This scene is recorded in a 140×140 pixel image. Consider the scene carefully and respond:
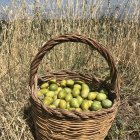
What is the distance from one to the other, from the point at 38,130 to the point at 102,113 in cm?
51

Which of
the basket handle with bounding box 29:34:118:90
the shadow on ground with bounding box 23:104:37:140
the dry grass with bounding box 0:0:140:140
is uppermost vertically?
the basket handle with bounding box 29:34:118:90

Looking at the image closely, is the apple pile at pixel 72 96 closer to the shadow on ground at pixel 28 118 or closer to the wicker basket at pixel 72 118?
the wicker basket at pixel 72 118

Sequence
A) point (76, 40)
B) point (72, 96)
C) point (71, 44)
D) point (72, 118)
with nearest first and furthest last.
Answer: point (72, 118) → point (76, 40) → point (72, 96) → point (71, 44)

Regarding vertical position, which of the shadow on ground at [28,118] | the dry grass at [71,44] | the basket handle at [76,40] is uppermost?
the basket handle at [76,40]

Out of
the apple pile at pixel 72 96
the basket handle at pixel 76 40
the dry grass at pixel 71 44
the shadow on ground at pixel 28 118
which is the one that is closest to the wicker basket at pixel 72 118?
the basket handle at pixel 76 40

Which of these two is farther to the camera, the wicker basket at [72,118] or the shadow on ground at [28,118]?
the shadow on ground at [28,118]

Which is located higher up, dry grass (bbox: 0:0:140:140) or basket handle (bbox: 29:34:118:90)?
basket handle (bbox: 29:34:118:90)

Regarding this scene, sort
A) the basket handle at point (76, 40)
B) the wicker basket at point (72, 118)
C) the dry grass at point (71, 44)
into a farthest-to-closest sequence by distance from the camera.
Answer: the dry grass at point (71, 44), the basket handle at point (76, 40), the wicker basket at point (72, 118)

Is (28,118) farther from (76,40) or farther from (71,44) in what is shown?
(71,44)

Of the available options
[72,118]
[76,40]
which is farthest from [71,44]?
[72,118]

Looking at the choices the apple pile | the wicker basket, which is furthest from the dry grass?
the wicker basket

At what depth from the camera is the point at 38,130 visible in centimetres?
258

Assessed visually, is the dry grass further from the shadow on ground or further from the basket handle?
the basket handle

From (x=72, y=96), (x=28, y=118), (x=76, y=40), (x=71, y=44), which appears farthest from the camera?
(x=71, y=44)
